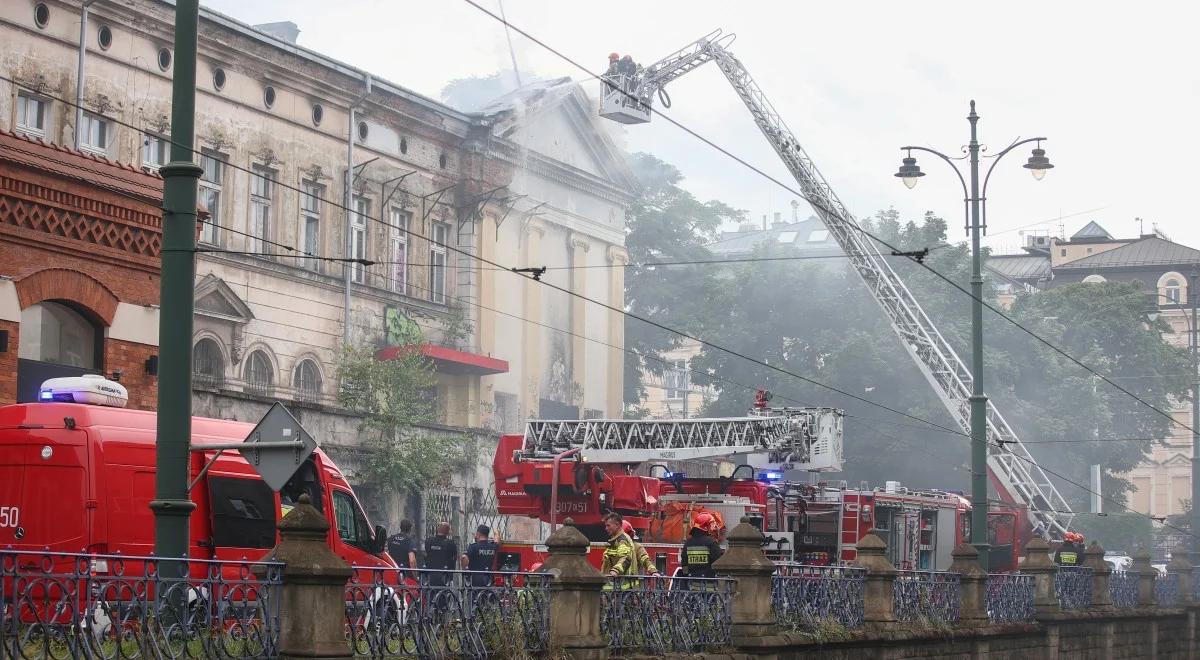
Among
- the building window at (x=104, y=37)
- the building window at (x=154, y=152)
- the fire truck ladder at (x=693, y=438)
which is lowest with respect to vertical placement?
the fire truck ladder at (x=693, y=438)

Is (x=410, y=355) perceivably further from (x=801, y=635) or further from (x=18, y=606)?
(x=18, y=606)

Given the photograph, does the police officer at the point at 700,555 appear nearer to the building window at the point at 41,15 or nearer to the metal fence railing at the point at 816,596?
the metal fence railing at the point at 816,596

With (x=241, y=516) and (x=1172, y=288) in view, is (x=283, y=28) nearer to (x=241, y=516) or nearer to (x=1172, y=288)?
(x=241, y=516)

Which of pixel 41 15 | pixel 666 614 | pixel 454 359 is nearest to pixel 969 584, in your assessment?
pixel 666 614

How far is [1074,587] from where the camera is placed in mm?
29000

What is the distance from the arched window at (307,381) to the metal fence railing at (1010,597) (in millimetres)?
19209

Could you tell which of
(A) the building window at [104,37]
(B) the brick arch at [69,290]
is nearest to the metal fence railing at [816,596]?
(B) the brick arch at [69,290]

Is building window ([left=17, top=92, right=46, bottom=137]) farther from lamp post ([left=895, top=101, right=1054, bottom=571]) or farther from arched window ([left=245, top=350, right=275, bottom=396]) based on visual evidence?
lamp post ([left=895, top=101, right=1054, bottom=571])

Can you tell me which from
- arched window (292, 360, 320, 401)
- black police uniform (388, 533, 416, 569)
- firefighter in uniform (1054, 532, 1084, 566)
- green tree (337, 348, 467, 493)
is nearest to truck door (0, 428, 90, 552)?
black police uniform (388, 533, 416, 569)

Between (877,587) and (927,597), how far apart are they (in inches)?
83.5

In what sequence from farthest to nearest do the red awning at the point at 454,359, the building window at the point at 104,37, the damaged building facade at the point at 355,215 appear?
the red awning at the point at 454,359
the damaged building facade at the point at 355,215
the building window at the point at 104,37

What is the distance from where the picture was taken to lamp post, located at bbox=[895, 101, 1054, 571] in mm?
26812

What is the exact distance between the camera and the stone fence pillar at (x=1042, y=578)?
2702cm

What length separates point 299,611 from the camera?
1079 cm
